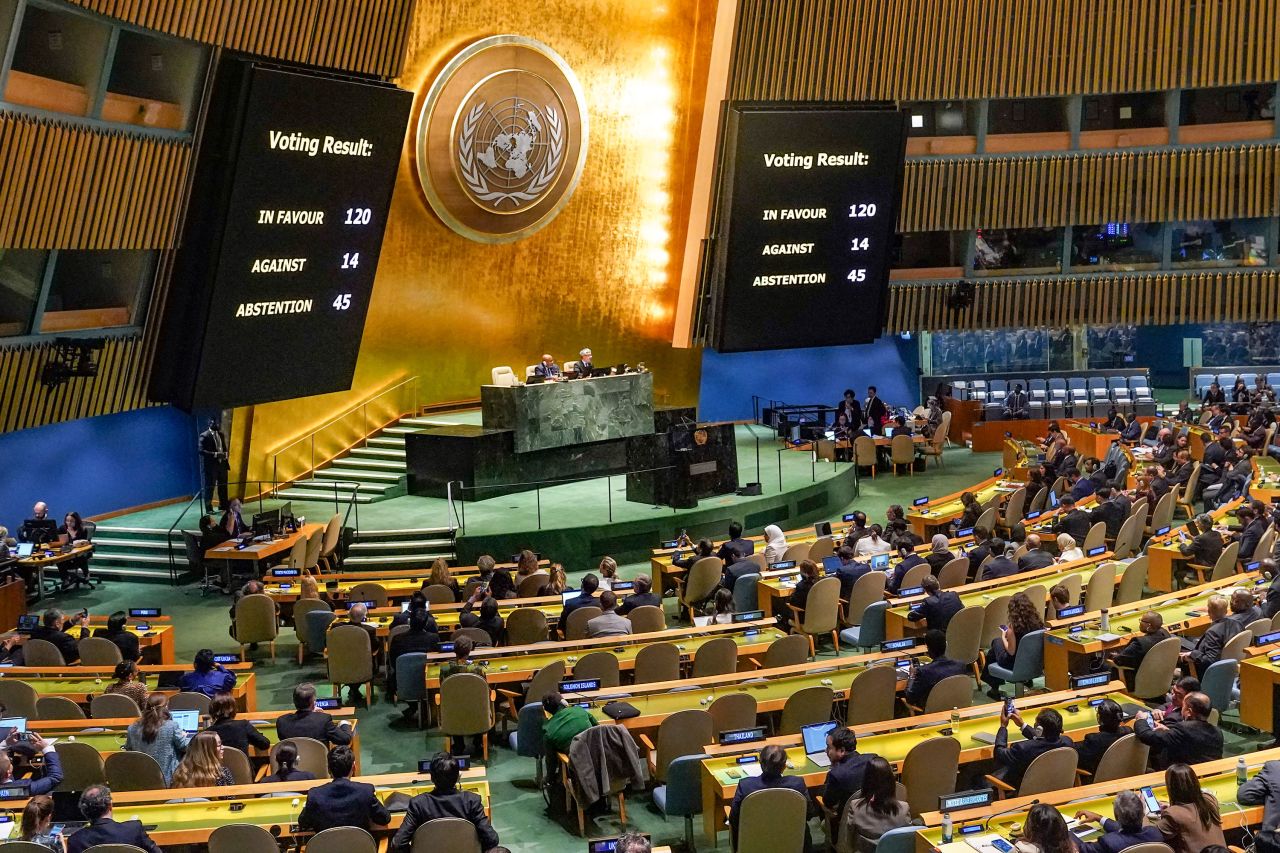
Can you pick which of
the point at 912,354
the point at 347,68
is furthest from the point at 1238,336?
the point at 347,68

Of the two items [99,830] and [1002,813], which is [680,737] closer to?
[1002,813]

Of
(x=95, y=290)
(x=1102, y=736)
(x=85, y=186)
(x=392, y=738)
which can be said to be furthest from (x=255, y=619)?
(x=1102, y=736)

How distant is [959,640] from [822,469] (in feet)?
34.6

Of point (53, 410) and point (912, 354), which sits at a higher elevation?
point (912, 354)

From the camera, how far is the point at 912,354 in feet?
98.1

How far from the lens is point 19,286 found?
664 inches

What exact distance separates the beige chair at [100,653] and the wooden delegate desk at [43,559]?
505 centimetres

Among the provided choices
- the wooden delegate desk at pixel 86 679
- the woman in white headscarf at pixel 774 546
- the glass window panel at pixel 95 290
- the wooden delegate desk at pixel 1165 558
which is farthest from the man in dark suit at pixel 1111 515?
the glass window panel at pixel 95 290

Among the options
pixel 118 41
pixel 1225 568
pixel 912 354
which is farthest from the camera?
pixel 912 354

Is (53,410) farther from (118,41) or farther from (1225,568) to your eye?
(1225,568)

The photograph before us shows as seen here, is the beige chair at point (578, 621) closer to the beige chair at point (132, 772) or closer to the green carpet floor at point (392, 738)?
the green carpet floor at point (392, 738)

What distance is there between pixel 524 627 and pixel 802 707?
3.50 metres

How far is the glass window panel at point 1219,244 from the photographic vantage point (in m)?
25.6

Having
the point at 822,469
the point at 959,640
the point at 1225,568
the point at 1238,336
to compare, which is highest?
the point at 1238,336
